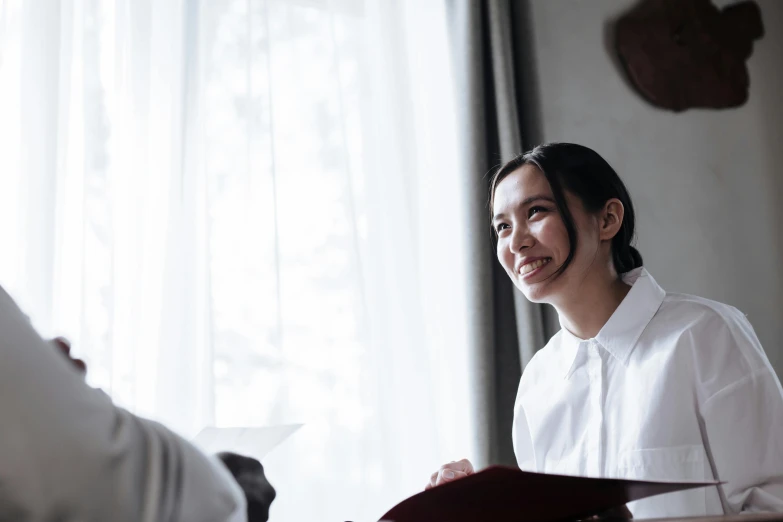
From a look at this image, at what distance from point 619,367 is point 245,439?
797mm

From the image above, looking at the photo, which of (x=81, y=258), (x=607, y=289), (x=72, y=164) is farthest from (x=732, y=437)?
(x=72, y=164)

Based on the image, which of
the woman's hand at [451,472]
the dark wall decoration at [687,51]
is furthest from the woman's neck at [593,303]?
the dark wall decoration at [687,51]

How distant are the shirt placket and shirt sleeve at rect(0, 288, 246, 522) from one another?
38.2 inches

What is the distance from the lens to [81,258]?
4.88ft

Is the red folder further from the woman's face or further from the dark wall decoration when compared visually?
the dark wall decoration

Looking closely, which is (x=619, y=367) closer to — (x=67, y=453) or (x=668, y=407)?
(x=668, y=407)

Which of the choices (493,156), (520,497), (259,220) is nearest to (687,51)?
(493,156)

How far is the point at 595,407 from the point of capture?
1.30 meters

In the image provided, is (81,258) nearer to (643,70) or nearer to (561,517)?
(561,517)

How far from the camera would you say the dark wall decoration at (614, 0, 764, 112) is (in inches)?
95.9

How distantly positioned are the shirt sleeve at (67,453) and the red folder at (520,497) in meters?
0.28

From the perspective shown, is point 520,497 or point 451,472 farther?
point 451,472

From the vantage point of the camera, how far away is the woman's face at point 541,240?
1.35 meters

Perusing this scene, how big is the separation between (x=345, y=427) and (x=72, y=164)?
0.85m
